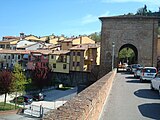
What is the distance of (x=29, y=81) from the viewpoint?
194 feet

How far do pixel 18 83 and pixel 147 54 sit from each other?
2355cm

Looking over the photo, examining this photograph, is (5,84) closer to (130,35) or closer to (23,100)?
(23,100)

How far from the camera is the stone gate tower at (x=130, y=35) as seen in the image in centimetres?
4959

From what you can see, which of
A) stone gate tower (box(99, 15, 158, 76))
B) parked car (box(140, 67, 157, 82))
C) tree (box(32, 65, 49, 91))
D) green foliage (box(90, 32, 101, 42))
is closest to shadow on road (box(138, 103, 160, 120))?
parked car (box(140, 67, 157, 82))

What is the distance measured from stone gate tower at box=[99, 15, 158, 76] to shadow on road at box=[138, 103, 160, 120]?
37153 millimetres

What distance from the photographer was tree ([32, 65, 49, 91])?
55.3 metres

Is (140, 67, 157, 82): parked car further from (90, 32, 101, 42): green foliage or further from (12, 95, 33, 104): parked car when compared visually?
(90, 32, 101, 42): green foliage

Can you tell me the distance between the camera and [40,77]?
55781 millimetres

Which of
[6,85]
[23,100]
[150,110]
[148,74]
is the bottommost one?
[23,100]

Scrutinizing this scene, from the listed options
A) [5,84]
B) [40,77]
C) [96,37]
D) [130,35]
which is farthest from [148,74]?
[96,37]

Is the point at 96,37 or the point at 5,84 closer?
the point at 5,84

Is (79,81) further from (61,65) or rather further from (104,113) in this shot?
(104,113)

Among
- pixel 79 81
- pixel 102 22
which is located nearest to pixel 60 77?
pixel 79 81

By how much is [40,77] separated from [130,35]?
1990 centimetres
